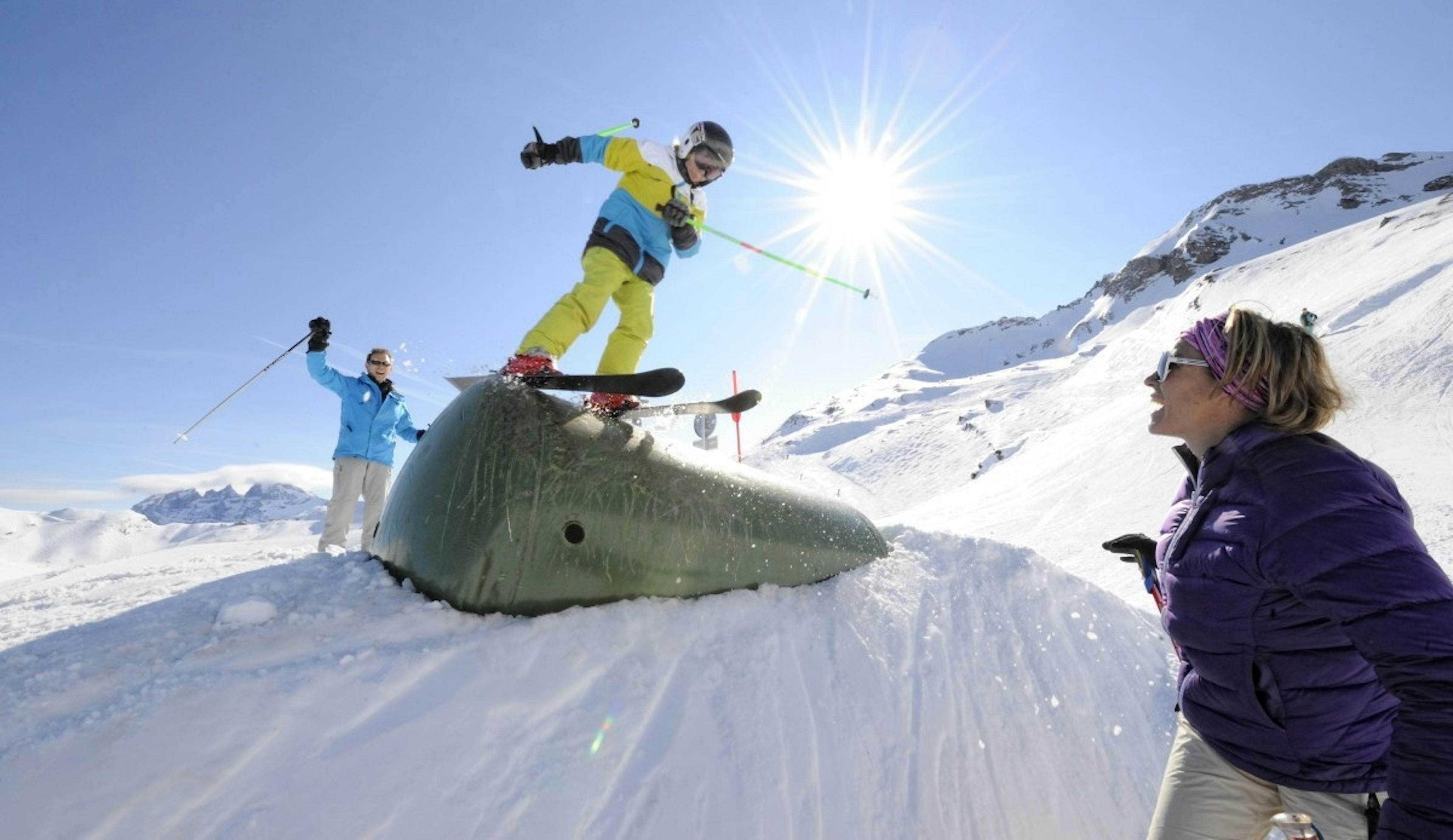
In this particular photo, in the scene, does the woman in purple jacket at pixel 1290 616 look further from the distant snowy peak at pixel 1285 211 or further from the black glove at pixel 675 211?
the distant snowy peak at pixel 1285 211

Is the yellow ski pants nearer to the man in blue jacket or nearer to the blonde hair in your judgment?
the blonde hair

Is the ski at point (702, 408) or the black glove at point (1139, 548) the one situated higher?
the ski at point (702, 408)

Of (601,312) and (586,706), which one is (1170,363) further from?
(601,312)

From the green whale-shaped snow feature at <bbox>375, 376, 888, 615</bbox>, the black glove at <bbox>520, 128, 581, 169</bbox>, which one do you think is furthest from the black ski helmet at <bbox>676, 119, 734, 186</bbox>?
the green whale-shaped snow feature at <bbox>375, 376, 888, 615</bbox>

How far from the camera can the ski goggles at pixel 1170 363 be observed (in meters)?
1.73

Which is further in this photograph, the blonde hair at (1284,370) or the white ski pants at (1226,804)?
the blonde hair at (1284,370)

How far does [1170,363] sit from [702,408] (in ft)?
7.56

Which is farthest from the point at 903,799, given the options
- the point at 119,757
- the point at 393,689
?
the point at 119,757

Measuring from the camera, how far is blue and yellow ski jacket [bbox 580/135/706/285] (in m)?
3.79

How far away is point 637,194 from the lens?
3.88 meters

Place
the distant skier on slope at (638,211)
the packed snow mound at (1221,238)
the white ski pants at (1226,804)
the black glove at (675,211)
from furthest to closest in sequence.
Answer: the packed snow mound at (1221,238) < the black glove at (675,211) < the distant skier on slope at (638,211) < the white ski pants at (1226,804)

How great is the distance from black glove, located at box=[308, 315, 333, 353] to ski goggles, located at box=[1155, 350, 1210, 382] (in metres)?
6.35

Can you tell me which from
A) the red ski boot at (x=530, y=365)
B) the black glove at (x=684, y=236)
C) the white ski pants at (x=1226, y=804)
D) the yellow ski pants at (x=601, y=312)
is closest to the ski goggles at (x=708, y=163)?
the black glove at (x=684, y=236)

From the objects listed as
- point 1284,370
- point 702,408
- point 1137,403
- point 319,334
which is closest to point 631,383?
point 702,408
